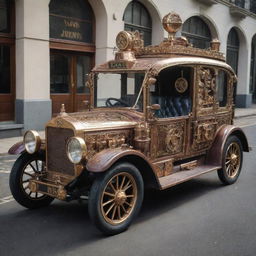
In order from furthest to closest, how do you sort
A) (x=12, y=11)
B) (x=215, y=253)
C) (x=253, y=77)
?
1. (x=253, y=77)
2. (x=12, y=11)
3. (x=215, y=253)

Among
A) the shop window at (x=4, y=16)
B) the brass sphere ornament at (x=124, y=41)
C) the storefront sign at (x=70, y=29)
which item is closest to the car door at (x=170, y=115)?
the brass sphere ornament at (x=124, y=41)

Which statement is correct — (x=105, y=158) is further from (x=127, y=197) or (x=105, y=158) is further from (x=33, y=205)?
(x=33, y=205)

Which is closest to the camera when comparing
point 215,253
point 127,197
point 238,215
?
point 215,253

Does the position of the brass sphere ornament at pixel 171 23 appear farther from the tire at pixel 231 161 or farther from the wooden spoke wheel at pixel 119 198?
the wooden spoke wheel at pixel 119 198

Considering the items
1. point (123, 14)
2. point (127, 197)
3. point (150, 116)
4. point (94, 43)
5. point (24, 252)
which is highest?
point (123, 14)

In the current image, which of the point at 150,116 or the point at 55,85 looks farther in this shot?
the point at 55,85

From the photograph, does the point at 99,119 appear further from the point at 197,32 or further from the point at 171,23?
the point at 197,32

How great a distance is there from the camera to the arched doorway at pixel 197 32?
19078 mm

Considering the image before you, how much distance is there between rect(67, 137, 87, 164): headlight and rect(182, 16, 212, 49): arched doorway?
50.0ft

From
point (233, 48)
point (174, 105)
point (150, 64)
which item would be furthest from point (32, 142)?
point (233, 48)

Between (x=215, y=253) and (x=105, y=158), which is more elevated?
(x=105, y=158)

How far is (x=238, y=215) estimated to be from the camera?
16.7 feet

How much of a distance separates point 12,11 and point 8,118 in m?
3.21

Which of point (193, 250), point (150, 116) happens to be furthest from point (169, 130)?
point (193, 250)
